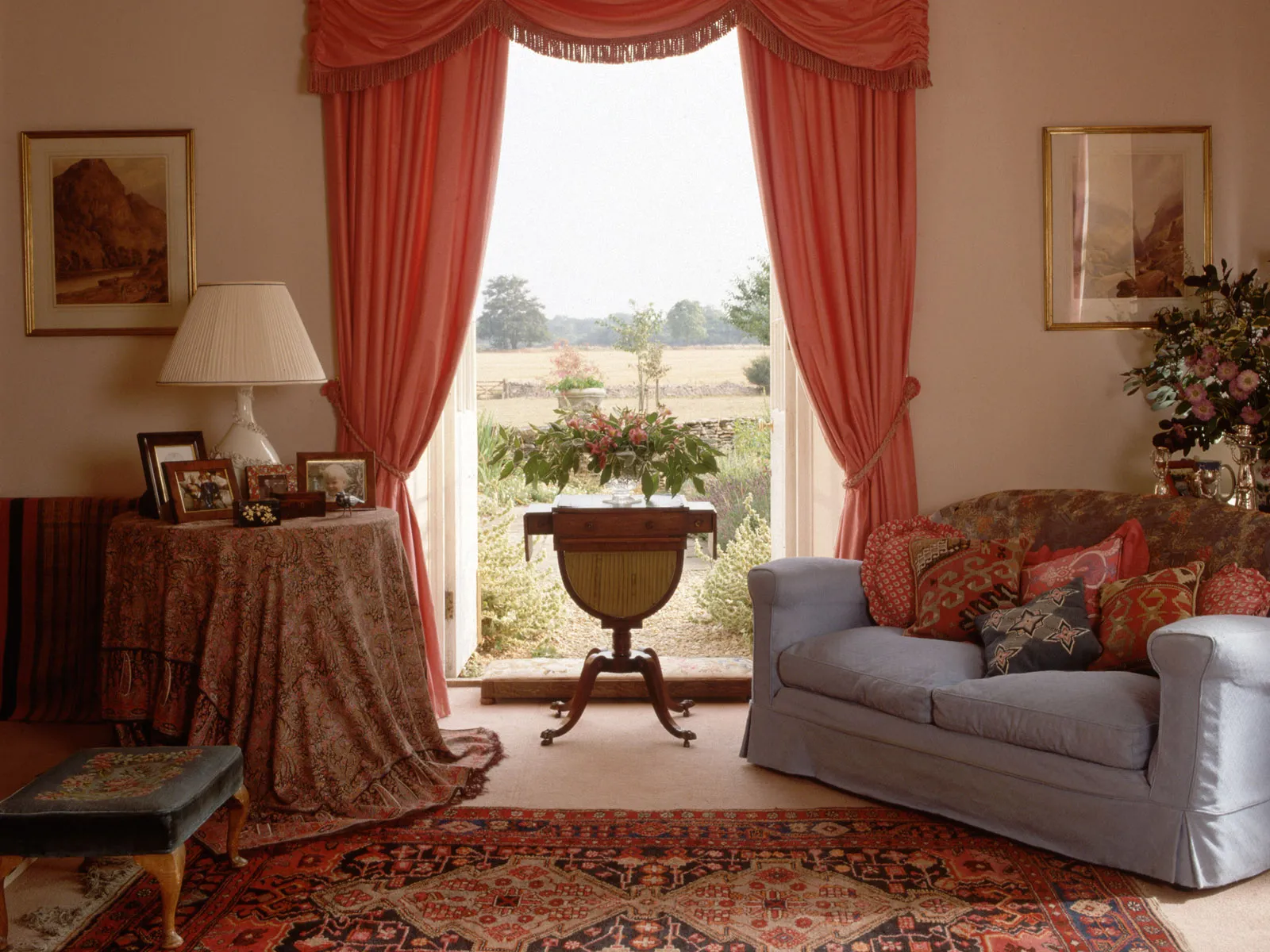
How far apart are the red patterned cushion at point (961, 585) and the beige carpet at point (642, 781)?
59cm

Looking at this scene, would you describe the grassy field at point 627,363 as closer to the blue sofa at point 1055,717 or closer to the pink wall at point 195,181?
the pink wall at point 195,181

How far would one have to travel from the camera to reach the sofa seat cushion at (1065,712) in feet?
8.86

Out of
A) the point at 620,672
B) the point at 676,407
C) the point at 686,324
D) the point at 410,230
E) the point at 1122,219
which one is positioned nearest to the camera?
the point at 620,672

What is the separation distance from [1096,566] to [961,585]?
1.25ft

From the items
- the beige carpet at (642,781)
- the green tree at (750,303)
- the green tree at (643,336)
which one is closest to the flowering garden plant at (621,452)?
the beige carpet at (642,781)

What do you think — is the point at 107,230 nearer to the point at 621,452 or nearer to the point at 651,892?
the point at 621,452

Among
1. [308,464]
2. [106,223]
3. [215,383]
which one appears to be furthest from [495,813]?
[106,223]

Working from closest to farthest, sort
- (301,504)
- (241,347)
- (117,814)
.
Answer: (117,814) → (301,504) → (241,347)

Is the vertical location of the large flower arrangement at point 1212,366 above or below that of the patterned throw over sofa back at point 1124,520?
above

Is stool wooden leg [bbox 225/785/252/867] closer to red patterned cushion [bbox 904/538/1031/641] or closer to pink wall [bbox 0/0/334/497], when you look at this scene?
pink wall [bbox 0/0/334/497]

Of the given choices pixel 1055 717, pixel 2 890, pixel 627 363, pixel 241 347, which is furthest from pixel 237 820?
pixel 627 363

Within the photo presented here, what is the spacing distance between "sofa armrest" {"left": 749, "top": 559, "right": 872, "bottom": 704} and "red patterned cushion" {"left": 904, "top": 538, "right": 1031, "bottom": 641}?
26 centimetres

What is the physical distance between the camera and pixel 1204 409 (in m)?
3.61

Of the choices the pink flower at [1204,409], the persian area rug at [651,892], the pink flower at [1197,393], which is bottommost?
the persian area rug at [651,892]
